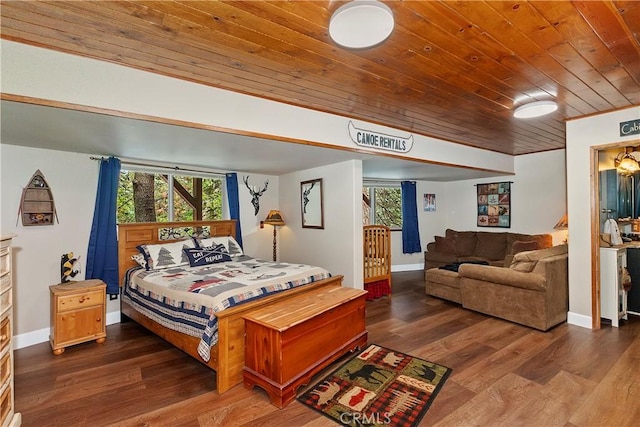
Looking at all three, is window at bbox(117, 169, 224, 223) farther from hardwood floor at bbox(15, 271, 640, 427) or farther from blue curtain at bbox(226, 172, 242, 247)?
hardwood floor at bbox(15, 271, 640, 427)

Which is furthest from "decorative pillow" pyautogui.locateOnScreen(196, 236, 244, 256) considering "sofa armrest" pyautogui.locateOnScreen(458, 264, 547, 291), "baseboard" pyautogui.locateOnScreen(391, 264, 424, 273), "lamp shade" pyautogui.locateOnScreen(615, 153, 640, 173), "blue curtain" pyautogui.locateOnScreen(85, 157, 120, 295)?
"lamp shade" pyautogui.locateOnScreen(615, 153, 640, 173)

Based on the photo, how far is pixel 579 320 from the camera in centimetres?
354

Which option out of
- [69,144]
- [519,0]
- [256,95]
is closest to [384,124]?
[256,95]

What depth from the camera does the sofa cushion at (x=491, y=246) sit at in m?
5.96

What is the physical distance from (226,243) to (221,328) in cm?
229

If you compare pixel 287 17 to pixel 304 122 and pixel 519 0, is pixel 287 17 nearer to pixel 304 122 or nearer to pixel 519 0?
pixel 519 0

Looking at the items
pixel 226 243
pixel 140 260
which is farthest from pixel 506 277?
pixel 140 260

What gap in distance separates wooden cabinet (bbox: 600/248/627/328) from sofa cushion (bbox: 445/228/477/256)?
2682 mm

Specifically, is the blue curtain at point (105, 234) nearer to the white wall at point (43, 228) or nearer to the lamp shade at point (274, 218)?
the white wall at point (43, 228)

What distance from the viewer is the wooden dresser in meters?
1.70

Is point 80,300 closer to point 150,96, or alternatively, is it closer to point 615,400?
point 150,96

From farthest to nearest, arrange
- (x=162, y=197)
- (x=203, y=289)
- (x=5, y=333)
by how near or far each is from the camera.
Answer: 1. (x=162, y=197)
2. (x=203, y=289)
3. (x=5, y=333)

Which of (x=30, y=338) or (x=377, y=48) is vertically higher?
(x=377, y=48)

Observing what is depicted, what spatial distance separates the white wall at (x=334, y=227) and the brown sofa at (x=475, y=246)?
278 centimetres
